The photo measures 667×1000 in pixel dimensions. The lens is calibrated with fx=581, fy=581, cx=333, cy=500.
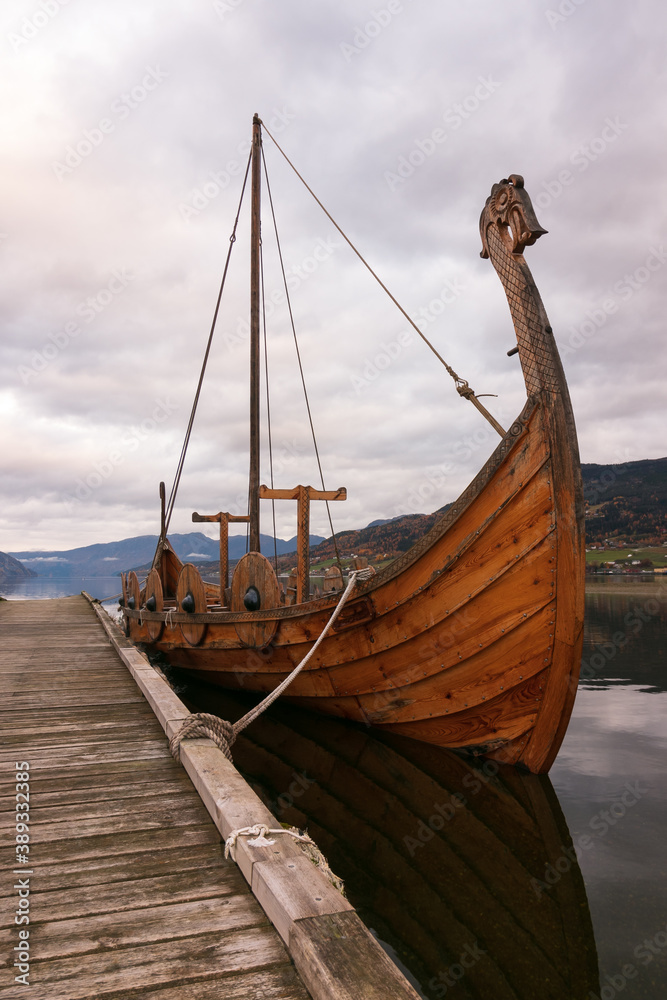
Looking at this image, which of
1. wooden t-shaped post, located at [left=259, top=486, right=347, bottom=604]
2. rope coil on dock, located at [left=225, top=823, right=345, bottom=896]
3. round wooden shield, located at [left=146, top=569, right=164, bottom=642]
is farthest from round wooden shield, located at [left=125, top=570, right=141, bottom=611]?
rope coil on dock, located at [left=225, top=823, right=345, bottom=896]

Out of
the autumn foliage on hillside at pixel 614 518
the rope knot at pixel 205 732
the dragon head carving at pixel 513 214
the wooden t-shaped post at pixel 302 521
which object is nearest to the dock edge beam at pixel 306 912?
the rope knot at pixel 205 732

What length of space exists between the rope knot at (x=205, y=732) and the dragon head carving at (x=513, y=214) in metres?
4.91

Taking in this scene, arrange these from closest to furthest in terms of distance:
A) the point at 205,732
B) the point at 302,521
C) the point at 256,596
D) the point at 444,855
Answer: the point at 205,732, the point at 444,855, the point at 302,521, the point at 256,596

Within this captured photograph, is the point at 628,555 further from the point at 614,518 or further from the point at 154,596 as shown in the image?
the point at 154,596

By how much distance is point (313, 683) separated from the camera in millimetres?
7422

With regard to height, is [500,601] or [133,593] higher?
[500,601]

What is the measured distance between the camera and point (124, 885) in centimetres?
242

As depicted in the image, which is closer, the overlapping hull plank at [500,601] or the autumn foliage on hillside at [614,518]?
the overlapping hull plank at [500,601]

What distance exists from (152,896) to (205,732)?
178cm

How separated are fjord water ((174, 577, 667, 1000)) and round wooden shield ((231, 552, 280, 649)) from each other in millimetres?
1330

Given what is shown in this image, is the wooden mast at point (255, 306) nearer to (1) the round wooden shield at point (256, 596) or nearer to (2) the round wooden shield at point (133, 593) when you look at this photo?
(1) the round wooden shield at point (256, 596)

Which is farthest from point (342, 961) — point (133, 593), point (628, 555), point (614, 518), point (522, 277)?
point (614, 518)

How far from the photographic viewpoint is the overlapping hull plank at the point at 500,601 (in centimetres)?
509

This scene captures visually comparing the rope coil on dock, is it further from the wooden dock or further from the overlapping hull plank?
the overlapping hull plank
